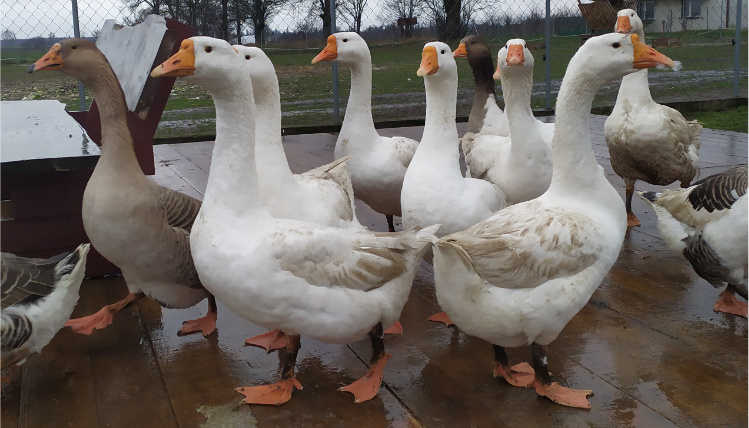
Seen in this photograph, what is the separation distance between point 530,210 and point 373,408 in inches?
41.2

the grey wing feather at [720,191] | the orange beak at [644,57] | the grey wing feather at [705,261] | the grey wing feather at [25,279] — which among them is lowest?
the grey wing feather at [705,261]

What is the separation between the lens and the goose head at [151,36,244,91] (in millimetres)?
2604

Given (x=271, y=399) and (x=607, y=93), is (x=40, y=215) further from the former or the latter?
(x=607, y=93)

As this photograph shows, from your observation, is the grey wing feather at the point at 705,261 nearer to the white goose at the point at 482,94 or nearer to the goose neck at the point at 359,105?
the goose neck at the point at 359,105

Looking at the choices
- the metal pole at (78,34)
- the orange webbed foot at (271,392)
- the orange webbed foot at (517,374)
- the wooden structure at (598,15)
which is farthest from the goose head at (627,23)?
the metal pole at (78,34)

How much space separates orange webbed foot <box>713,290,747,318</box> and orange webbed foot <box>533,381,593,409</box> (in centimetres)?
121

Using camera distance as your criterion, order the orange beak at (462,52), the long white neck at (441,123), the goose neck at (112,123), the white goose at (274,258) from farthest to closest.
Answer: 1. the orange beak at (462,52)
2. the long white neck at (441,123)
3. the goose neck at (112,123)
4. the white goose at (274,258)

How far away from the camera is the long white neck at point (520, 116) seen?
4.04 metres

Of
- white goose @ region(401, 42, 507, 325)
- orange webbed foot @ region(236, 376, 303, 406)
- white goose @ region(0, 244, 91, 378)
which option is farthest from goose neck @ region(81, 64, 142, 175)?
white goose @ region(401, 42, 507, 325)

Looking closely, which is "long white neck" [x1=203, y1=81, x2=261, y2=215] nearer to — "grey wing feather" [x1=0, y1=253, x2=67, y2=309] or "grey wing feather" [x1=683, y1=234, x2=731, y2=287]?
"grey wing feather" [x1=0, y1=253, x2=67, y2=309]

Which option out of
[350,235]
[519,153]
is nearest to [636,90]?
[519,153]

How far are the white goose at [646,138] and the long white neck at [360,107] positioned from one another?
6.17 feet

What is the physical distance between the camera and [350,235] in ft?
9.28

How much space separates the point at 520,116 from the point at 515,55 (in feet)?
1.19
